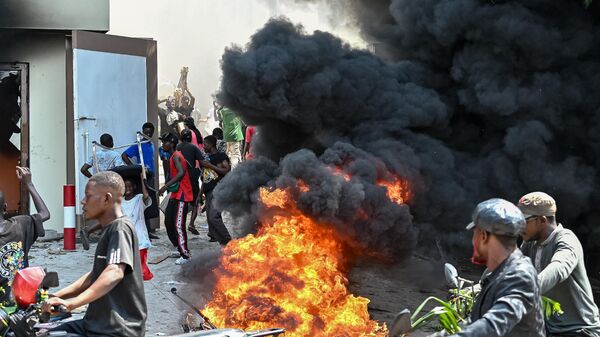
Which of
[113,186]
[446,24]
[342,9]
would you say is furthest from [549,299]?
[342,9]

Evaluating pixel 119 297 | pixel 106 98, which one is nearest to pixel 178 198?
pixel 106 98

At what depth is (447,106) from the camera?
10.7m

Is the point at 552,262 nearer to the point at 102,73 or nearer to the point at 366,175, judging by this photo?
the point at 366,175

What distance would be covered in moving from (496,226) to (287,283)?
4540 millimetres

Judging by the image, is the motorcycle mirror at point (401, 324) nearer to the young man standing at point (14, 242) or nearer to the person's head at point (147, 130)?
the young man standing at point (14, 242)

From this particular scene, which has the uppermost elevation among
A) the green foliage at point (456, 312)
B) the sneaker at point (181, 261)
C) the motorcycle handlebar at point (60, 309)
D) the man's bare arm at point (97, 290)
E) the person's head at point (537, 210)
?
the person's head at point (537, 210)

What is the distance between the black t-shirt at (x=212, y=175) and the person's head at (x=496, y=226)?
321 inches

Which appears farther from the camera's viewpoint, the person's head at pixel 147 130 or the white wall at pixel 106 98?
the person's head at pixel 147 130

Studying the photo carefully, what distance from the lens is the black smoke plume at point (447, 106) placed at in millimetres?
9703

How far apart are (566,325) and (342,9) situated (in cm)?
828

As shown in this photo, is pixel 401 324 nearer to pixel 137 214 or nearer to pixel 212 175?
pixel 137 214

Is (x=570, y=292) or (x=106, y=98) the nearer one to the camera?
(x=570, y=292)

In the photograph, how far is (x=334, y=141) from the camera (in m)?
9.99

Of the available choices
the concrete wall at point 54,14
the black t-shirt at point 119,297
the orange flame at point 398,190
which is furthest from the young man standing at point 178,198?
the black t-shirt at point 119,297
